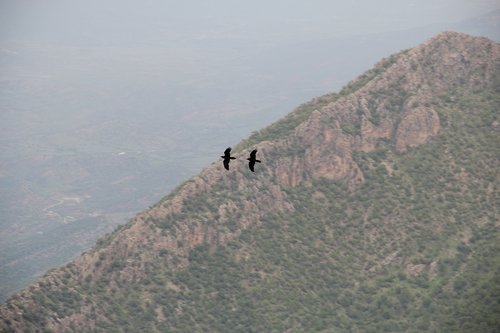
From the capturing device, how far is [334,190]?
364ft

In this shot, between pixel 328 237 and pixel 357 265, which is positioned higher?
pixel 328 237

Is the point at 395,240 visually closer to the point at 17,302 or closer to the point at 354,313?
the point at 354,313

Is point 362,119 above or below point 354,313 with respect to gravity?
above

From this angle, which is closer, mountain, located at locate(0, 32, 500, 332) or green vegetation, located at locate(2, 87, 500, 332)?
green vegetation, located at locate(2, 87, 500, 332)

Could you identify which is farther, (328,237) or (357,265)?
(328,237)

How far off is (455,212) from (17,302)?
160ft

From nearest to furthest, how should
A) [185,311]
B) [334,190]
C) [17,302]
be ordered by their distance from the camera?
[17,302]
[185,311]
[334,190]

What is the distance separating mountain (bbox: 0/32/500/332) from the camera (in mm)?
95312

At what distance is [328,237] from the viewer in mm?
106562

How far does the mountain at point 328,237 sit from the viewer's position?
9531 cm

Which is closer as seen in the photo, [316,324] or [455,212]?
[316,324]

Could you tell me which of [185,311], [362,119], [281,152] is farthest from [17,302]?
[362,119]

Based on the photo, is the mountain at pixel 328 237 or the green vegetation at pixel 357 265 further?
the mountain at pixel 328 237

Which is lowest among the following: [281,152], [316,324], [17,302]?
[316,324]
